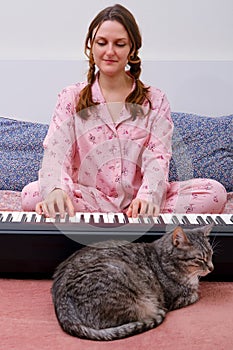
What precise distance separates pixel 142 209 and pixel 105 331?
606mm

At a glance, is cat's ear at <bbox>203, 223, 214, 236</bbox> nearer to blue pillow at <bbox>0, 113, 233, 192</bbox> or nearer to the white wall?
blue pillow at <bbox>0, 113, 233, 192</bbox>

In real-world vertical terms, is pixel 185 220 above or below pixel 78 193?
above

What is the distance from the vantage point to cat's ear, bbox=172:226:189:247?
161cm

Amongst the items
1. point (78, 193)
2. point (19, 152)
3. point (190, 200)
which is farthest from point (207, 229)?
point (19, 152)

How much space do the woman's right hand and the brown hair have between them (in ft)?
1.26

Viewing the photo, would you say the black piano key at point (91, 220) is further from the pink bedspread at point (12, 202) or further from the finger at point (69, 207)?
the pink bedspread at point (12, 202)

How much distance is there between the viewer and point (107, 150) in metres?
2.23

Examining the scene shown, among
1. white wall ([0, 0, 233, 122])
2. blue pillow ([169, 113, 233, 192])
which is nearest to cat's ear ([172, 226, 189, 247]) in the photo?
blue pillow ([169, 113, 233, 192])

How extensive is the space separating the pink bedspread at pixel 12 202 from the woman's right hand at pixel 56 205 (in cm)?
36

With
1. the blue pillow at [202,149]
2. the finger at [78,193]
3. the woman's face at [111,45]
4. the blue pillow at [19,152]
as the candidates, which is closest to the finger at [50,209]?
the finger at [78,193]

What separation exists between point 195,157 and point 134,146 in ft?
1.69

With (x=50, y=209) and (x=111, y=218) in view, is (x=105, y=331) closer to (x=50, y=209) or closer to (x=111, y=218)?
(x=111, y=218)

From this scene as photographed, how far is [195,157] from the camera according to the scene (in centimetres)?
265

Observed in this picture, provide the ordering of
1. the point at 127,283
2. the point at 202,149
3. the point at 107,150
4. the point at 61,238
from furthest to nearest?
the point at 202,149, the point at 107,150, the point at 61,238, the point at 127,283
